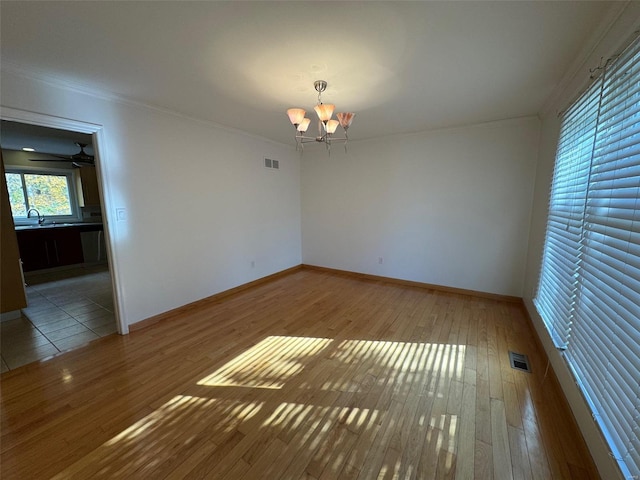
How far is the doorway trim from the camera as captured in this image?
2047mm

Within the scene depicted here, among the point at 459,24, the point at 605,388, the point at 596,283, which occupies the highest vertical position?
the point at 459,24

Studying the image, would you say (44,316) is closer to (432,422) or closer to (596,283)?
(432,422)

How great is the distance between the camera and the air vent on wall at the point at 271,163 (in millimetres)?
4261

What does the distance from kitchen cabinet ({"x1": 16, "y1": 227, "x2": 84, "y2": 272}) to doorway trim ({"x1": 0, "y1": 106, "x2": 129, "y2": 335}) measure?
12.1 ft

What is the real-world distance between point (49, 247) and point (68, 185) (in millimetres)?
1660

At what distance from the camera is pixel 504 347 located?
8.05ft

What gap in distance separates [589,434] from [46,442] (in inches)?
124

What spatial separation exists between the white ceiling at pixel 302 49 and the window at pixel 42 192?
4.74 meters

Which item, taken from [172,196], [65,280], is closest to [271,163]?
[172,196]

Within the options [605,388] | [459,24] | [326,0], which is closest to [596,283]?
[605,388]

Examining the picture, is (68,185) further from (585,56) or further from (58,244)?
(585,56)

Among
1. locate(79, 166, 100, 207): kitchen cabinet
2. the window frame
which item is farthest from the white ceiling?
the window frame

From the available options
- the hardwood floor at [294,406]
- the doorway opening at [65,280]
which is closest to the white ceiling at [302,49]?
the doorway opening at [65,280]

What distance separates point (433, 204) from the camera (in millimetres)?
3857
